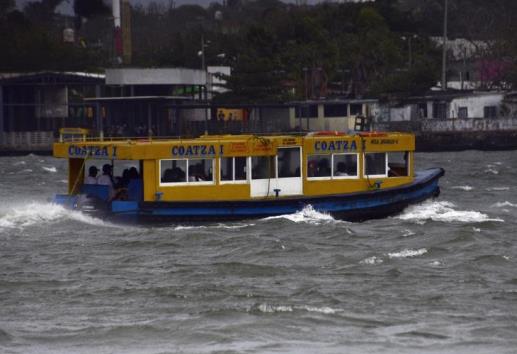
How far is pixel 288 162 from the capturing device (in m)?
29.7

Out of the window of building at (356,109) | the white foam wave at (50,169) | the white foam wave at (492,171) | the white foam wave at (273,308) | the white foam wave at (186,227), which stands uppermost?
the window of building at (356,109)

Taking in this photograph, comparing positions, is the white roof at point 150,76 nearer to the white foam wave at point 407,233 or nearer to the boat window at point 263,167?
the boat window at point 263,167

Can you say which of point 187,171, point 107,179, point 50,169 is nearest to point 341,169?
point 187,171

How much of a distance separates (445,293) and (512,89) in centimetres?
7204

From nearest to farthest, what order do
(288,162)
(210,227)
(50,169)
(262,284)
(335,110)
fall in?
1. (262,284)
2. (210,227)
3. (288,162)
4. (50,169)
5. (335,110)

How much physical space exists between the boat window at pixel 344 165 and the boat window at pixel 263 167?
134 cm

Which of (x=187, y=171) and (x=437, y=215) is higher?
(x=187, y=171)

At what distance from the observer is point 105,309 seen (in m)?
19.4

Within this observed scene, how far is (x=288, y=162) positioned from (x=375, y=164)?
75.5 inches

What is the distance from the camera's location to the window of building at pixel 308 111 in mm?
79625

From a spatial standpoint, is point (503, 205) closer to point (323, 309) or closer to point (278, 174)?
point (278, 174)

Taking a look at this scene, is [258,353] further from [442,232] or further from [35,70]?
[35,70]

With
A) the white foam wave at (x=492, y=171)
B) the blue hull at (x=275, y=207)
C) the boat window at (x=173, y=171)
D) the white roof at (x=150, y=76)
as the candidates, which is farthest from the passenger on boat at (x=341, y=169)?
the white roof at (x=150, y=76)

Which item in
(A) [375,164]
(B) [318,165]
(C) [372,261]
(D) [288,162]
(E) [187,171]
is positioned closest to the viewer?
(C) [372,261]
